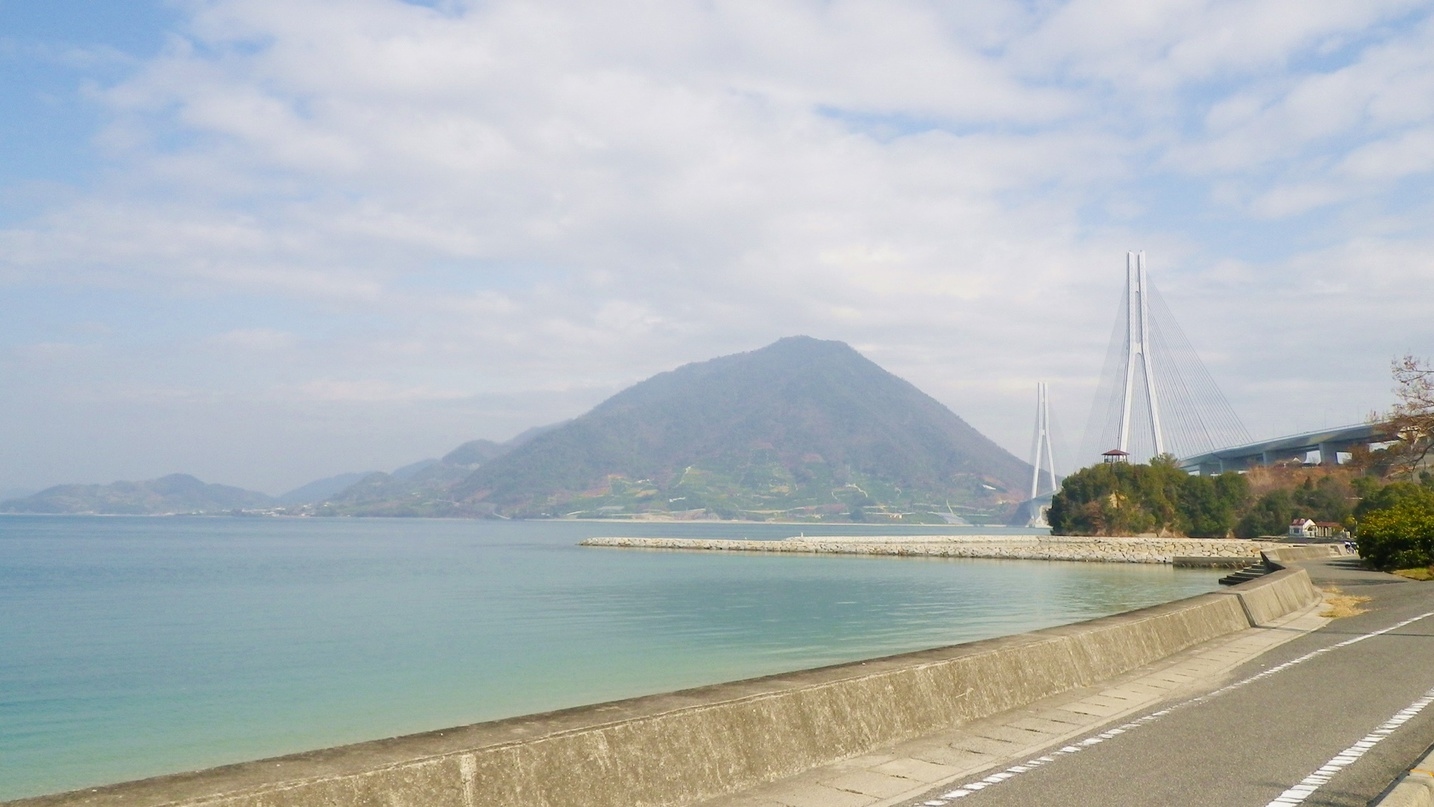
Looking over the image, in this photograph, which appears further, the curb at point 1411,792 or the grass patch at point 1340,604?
the grass patch at point 1340,604

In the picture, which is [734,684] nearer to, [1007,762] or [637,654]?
[1007,762]

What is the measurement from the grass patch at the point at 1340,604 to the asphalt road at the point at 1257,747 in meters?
7.89

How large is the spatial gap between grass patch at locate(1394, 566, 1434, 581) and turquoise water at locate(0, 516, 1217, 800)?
9.88 meters

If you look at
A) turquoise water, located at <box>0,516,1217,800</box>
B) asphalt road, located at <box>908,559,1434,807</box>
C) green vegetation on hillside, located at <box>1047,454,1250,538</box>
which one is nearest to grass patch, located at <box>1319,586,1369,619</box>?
asphalt road, located at <box>908,559,1434,807</box>

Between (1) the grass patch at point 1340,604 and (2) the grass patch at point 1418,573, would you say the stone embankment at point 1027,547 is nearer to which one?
(2) the grass patch at point 1418,573

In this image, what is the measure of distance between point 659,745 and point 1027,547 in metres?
96.3

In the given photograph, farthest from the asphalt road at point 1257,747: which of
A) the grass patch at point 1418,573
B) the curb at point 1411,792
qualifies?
the grass patch at point 1418,573

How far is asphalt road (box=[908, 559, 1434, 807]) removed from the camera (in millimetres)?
7180

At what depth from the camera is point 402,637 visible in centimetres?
3528

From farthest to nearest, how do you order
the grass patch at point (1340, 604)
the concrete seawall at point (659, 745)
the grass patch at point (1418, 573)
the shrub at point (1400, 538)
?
Result: the shrub at point (1400, 538) → the grass patch at point (1418, 573) → the grass patch at point (1340, 604) → the concrete seawall at point (659, 745)

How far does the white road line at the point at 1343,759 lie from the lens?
7.06 m

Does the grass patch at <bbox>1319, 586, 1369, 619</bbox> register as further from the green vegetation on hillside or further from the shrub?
the green vegetation on hillside

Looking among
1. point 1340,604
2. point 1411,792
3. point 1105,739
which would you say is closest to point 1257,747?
point 1105,739

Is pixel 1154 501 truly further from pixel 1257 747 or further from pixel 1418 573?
pixel 1257 747
